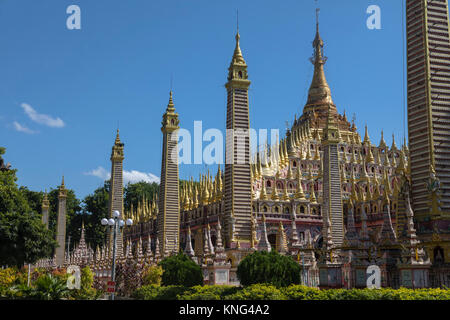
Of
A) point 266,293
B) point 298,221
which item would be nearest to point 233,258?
point 266,293

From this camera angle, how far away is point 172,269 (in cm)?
2800

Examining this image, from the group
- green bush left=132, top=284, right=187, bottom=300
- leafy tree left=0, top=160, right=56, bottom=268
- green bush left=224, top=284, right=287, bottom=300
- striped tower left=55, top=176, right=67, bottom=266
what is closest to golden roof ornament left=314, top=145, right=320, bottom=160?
striped tower left=55, top=176, right=67, bottom=266

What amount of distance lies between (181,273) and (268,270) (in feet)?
22.3

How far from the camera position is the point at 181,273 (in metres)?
27.7

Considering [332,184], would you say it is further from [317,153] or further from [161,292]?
[317,153]

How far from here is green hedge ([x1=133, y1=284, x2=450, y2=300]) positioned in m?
16.1

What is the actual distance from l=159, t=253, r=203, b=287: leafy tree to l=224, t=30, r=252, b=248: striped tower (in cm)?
779

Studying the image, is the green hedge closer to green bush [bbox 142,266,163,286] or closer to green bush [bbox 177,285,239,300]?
green bush [bbox 177,285,239,300]

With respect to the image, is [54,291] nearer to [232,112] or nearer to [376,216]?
[232,112]

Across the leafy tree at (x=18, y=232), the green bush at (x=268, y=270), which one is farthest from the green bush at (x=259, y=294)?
the leafy tree at (x=18, y=232)

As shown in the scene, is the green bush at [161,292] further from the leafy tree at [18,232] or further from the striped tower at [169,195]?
the striped tower at [169,195]

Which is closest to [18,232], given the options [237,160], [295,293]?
[237,160]

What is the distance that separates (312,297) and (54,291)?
11.9m
